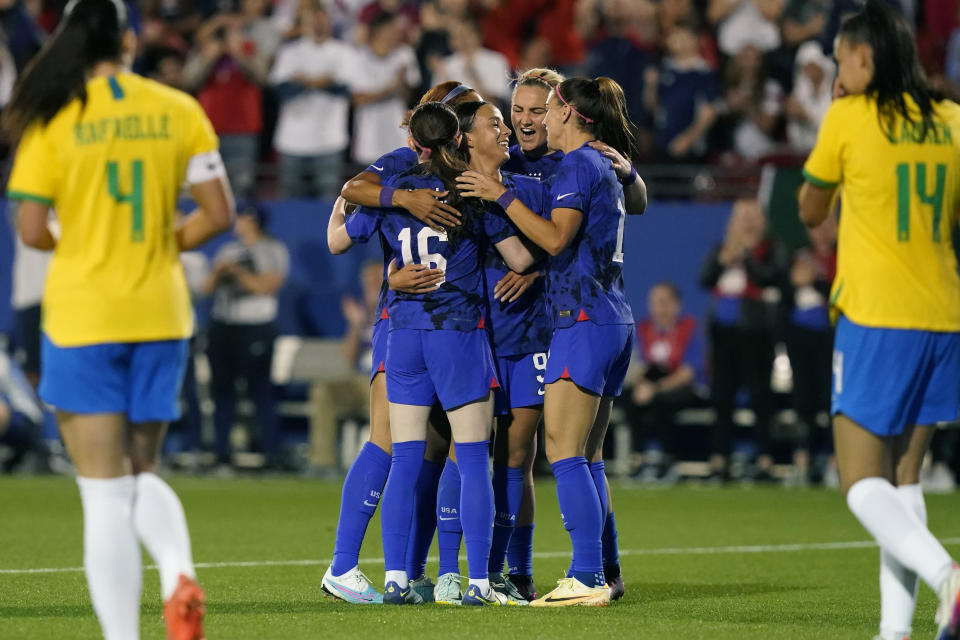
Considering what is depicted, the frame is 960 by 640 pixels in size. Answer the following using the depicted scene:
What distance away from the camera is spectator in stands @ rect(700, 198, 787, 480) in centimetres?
1523

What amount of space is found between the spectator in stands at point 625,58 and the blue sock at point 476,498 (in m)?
9.77

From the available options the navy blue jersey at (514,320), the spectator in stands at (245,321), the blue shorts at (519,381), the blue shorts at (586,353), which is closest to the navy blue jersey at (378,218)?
the navy blue jersey at (514,320)

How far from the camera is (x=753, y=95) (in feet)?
55.0

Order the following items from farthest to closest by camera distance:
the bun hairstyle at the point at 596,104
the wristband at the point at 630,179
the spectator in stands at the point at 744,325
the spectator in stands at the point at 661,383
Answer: the spectator in stands at the point at 661,383 → the spectator in stands at the point at 744,325 → the wristband at the point at 630,179 → the bun hairstyle at the point at 596,104

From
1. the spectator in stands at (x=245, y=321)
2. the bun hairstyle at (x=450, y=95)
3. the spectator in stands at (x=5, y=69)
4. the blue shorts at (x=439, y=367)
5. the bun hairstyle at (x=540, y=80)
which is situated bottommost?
the spectator in stands at (x=245, y=321)

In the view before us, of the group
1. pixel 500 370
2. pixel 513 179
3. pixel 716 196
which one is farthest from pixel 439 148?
pixel 716 196

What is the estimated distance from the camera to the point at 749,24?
17.7 meters

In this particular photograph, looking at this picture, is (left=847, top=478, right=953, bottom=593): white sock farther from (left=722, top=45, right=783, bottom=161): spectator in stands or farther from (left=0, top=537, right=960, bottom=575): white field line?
(left=722, top=45, right=783, bottom=161): spectator in stands

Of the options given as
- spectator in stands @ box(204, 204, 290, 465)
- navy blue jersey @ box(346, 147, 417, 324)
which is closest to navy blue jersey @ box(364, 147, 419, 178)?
navy blue jersey @ box(346, 147, 417, 324)

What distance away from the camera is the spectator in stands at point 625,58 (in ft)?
54.4

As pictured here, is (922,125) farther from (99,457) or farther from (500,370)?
(99,457)

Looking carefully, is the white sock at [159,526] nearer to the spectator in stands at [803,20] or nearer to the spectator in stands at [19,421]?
the spectator in stands at [19,421]

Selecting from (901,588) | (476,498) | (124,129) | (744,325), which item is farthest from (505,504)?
(744,325)

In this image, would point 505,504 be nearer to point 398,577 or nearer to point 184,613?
point 398,577
